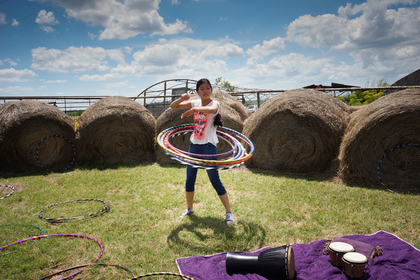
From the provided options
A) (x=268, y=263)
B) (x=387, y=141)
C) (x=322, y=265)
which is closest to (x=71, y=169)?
(x=268, y=263)

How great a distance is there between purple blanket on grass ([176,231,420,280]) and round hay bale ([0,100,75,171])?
6755 millimetres

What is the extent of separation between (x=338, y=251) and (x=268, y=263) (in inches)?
30.4

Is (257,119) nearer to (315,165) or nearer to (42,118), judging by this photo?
(315,165)

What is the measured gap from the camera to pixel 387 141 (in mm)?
5512

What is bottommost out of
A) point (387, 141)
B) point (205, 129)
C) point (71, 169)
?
point (71, 169)

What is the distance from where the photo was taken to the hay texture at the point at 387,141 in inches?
210

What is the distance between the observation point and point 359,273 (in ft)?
8.42

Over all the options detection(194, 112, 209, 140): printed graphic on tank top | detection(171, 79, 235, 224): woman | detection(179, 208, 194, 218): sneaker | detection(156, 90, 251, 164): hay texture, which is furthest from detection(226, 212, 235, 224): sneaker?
detection(156, 90, 251, 164): hay texture

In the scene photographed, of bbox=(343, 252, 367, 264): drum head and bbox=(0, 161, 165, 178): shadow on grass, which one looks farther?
bbox=(0, 161, 165, 178): shadow on grass

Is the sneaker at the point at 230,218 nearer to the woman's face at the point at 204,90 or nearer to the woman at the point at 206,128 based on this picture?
the woman at the point at 206,128

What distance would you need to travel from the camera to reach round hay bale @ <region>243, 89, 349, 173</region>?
639cm

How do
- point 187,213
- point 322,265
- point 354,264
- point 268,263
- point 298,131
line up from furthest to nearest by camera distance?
point 298,131 < point 187,213 < point 322,265 < point 268,263 < point 354,264

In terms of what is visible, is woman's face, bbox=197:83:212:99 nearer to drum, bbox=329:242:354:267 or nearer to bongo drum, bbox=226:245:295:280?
bongo drum, bbox=226:245:295:280

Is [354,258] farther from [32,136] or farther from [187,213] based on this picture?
[32,136]
